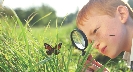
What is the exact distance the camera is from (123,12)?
161 cm

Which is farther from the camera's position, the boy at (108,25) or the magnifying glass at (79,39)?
the boy at (108,25)

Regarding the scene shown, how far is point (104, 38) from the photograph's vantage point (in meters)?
1.57

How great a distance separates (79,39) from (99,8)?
0.39m

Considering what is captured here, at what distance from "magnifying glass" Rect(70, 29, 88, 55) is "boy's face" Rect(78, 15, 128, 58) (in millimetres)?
246

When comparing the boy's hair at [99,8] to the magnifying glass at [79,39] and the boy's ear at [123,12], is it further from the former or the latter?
the magnifying glass at [79,39]

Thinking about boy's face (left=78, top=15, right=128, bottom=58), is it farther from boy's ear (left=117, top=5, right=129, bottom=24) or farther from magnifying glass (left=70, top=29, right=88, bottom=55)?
magnifying glass (left=70, top=29, right=88, bottom=55)

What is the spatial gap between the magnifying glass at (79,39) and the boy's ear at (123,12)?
1.23 feet

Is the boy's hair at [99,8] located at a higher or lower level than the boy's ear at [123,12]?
higher

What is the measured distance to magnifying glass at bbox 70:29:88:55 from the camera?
4.19 ft

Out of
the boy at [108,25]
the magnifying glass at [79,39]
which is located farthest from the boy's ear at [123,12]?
the magnifying glass at [79,39]

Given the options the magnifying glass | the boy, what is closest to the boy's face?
the boy

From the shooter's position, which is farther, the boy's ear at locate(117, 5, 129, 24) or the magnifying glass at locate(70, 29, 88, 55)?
the boy's ear at locate(117, 5, 129, 24)

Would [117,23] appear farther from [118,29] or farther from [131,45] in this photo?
[131,45]

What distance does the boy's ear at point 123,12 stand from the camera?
160 cm
